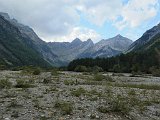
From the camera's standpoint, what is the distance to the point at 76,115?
2397cm

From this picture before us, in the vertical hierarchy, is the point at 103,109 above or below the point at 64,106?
below

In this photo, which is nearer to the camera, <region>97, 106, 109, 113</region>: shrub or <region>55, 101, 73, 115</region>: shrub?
<region>55, 101, 73, 115</region>: shrub

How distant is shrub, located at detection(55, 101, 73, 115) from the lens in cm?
2448

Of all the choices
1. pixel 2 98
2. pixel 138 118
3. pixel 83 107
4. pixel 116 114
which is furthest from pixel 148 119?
pixel 2 98

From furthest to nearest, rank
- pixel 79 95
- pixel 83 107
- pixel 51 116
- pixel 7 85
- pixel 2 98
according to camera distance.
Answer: pixel 7 85 < pixel 79 95 < pixel 2 98 < pixel 83 107 < pixel 51 116

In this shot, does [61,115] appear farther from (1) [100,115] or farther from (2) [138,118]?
(2) [138,118]

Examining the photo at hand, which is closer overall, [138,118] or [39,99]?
[138,118]

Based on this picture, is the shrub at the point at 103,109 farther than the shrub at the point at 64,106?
Yes

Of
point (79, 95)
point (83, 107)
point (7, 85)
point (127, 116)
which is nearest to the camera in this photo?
point (127, 116)

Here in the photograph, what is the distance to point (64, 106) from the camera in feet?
85.7

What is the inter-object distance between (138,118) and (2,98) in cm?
1177

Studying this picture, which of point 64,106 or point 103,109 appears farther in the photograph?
point 64,106

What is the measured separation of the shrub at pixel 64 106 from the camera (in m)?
24.5

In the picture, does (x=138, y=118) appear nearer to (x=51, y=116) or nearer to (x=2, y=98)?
(x=51, y=116)
